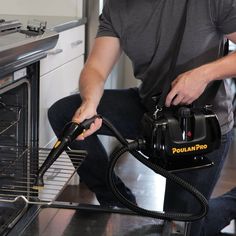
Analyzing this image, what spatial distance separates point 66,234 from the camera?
1443 millimetres

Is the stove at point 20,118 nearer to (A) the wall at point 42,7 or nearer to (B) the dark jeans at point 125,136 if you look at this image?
(B) the dark jeans at point 125,136

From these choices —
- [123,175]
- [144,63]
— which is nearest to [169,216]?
[144,63]

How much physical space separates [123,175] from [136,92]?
3.22 ft

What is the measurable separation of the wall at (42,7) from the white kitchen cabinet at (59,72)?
3.6 inches

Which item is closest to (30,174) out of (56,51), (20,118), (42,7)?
(20,118)

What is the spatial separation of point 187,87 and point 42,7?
1.16m

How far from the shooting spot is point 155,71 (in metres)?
1.57

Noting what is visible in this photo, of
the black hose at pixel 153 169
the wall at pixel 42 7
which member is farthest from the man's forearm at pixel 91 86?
the wall at pixel 42 7

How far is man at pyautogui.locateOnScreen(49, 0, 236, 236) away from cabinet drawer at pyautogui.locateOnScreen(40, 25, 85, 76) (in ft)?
0.71

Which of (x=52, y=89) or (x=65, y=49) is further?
(x=65, y=49)

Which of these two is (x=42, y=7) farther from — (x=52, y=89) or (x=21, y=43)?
(x=21, y=43)

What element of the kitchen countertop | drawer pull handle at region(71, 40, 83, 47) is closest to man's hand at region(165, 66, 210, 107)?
the kitchen countertop

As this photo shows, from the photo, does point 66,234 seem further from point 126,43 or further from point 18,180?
point 126,43

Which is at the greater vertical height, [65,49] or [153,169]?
[65,49]
